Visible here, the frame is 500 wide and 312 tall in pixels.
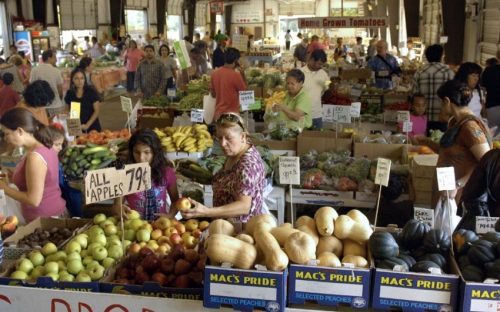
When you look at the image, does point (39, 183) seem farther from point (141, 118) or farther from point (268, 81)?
point (268, 81)

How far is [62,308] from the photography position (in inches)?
87.8

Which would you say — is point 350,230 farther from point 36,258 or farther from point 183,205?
point 36,258

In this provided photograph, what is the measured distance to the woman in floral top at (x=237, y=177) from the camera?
301cm

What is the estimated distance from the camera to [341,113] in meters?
5.56

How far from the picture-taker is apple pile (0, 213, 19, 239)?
3.21m

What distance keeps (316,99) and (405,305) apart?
4.74 meters

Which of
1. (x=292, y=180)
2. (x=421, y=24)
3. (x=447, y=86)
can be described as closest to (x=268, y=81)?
(x=447, y=86)

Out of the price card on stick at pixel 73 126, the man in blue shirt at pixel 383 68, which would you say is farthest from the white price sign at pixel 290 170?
the man in blue shirt at pixel 383 68

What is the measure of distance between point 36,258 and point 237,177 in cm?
112

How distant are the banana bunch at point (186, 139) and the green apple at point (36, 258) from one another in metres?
2.67

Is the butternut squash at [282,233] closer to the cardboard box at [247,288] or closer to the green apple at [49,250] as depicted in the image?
the cardboard box at [247,288]

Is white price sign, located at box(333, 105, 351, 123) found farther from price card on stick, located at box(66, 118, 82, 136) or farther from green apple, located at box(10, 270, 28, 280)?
green apple, located at box(10, 270, 28, 280)

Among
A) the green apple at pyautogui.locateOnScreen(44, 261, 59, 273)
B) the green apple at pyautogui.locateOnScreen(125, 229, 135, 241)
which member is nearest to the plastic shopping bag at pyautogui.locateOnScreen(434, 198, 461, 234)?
the green apple at pyautogui.locateOnScreen(125, 229, 135, 241)

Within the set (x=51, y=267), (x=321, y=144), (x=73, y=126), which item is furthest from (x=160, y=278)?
(x=73, y=126)
